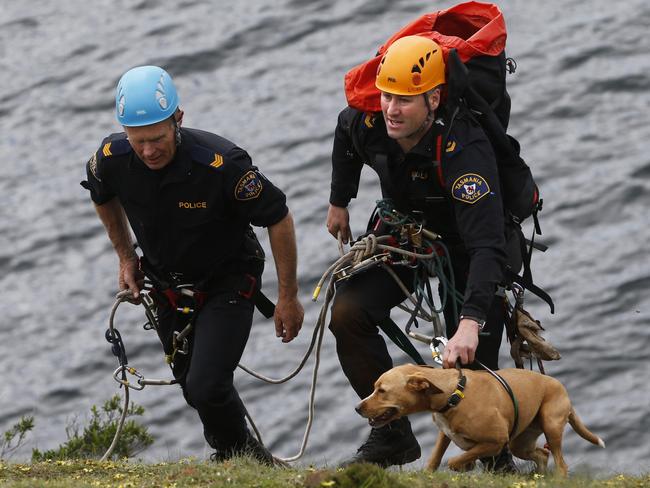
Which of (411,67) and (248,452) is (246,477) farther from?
(411,67)

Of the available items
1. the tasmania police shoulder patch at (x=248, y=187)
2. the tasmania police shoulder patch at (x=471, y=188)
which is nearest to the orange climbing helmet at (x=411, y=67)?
the tasmania police shoulder patch at (x=471, y=188)

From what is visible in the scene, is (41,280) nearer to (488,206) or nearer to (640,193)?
(640,193)

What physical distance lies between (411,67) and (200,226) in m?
1.71

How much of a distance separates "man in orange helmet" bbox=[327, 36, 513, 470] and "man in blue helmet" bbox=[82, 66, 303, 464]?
0.52 m

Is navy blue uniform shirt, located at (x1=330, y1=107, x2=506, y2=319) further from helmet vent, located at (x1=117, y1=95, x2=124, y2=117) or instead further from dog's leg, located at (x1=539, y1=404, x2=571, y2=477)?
helmet vent, located at (x1=117, y1=95, x2=124, y2=117)

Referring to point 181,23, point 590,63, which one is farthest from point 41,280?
point 590,63

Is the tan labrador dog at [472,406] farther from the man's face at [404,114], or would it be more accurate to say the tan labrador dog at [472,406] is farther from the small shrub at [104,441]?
the small shrub at [104,441]

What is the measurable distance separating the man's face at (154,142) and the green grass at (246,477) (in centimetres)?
192

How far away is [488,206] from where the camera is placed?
770 cm

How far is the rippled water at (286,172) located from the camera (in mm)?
15570

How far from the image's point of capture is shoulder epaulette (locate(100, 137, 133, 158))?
8.43 m

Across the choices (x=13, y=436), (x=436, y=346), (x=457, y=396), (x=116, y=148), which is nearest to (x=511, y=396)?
(x=457, y=396)

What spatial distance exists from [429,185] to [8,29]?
18607 mm

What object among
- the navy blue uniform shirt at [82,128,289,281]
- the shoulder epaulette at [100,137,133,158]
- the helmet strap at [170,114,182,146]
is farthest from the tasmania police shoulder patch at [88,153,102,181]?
the helmet strap at [170,114,182,146]
